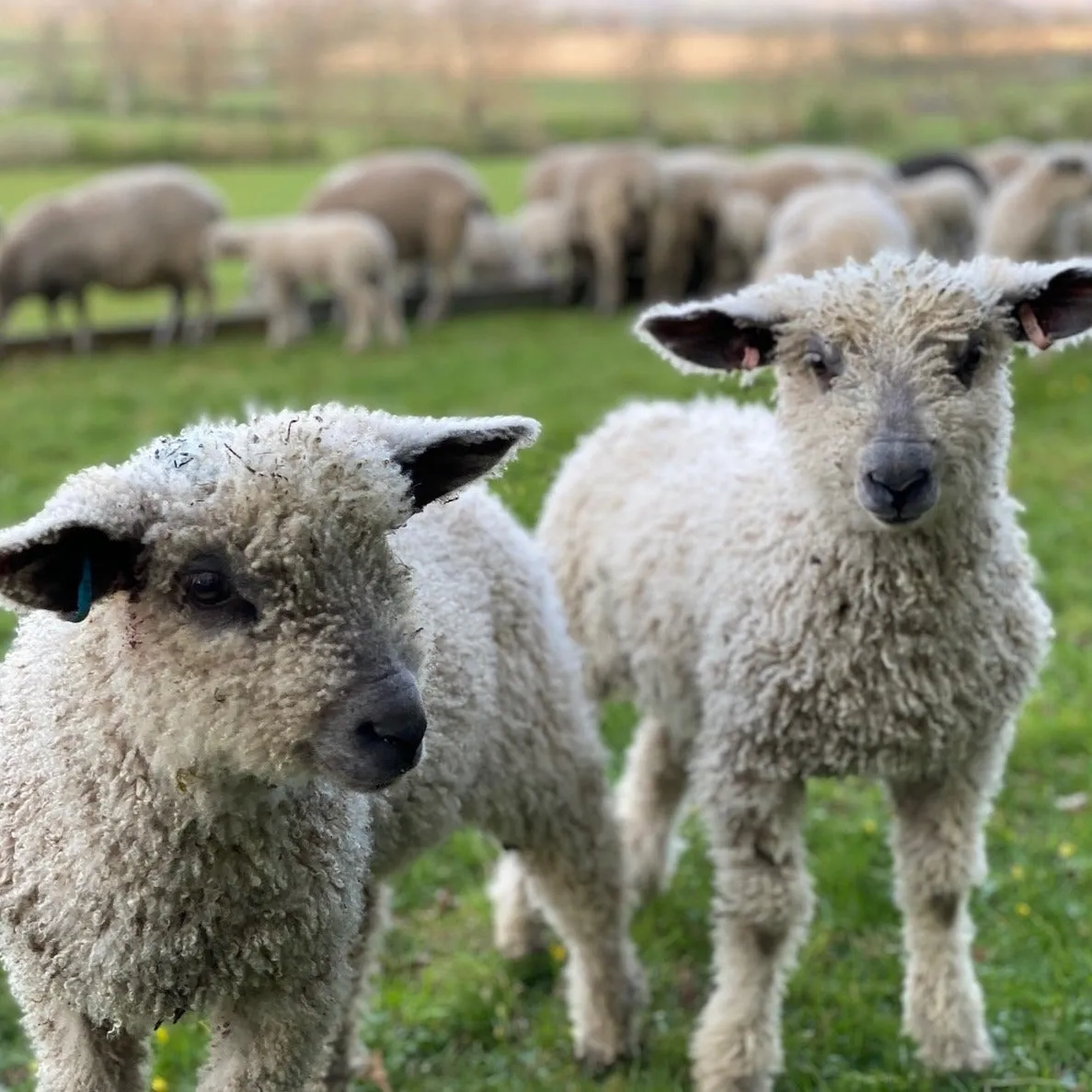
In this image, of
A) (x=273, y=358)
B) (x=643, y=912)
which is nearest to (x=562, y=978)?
(x=643, y=912)

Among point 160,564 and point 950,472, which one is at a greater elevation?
point 160,564

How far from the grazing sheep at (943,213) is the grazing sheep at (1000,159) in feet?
6.08

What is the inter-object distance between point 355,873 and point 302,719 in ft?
1.79

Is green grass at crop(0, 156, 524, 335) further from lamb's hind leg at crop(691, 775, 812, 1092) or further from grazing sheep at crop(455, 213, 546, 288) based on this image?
lamb's hind leg at crop(691, 775, 812, 1092)

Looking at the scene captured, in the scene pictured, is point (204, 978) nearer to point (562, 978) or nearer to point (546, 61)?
point (562, 978)

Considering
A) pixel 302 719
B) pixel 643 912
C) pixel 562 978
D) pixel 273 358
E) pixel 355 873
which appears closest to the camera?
pixel 302 719

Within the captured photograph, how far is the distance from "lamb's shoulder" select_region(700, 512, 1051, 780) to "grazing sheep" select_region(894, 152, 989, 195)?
11995 mm

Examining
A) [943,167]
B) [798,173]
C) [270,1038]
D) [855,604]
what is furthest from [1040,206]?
[270,1038]

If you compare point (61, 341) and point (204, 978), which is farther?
point (61, 341)

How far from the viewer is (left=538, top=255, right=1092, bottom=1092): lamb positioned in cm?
275

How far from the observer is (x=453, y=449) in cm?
204

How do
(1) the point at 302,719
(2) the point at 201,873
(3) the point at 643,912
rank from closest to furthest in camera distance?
(1) the point at 302,719 < (2) the point at 201,873 < (3) the point at 643,912

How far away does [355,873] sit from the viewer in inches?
88.9

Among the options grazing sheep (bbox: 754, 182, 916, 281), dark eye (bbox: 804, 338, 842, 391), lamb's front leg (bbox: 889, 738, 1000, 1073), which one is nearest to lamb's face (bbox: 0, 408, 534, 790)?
dark eye (bbox: 804, 338, 842, 391)
